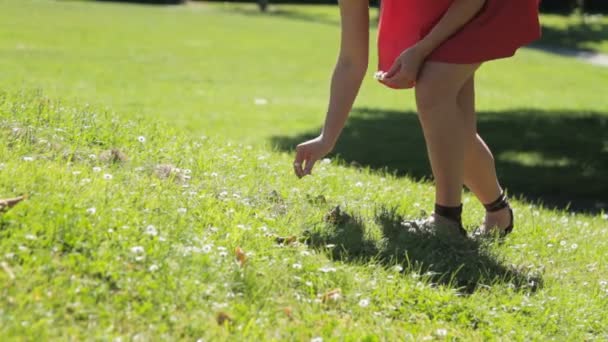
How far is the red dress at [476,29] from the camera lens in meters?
4.16

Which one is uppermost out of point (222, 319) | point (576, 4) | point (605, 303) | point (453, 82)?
point (453, 82)

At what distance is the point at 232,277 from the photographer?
11.1 ft

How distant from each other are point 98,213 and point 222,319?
0.66 m

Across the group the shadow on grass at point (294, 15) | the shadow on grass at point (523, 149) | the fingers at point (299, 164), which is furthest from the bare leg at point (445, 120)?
the shadow on grass at point (294, 15)

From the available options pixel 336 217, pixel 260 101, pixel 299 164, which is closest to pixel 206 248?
pixel 299 164

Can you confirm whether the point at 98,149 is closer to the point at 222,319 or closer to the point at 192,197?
the point at 192,197

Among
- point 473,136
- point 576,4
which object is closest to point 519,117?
point 473,136

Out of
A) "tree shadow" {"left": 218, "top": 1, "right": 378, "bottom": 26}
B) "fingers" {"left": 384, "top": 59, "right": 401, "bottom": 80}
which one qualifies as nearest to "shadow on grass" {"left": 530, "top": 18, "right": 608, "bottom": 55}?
"tree shadow" {"left": 218, "top": 1, "right": 378, "bottom": 26}

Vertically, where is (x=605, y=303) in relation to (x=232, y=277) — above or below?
below

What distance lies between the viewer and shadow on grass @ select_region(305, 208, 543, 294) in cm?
394

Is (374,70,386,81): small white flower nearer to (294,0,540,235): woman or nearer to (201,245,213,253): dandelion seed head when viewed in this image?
(294,0,540,235): woman

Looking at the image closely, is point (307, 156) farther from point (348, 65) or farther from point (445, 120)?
point (445, 120)

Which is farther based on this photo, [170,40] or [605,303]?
[170,40]

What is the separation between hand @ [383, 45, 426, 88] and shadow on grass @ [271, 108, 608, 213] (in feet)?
11.0
